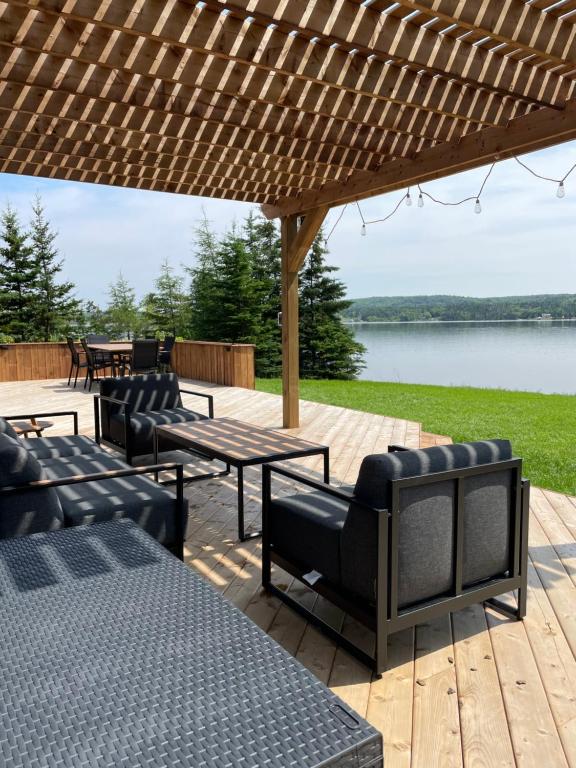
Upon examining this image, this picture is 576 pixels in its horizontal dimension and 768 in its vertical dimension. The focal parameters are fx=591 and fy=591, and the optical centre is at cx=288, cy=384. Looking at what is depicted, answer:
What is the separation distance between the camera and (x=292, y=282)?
7215 millimetres

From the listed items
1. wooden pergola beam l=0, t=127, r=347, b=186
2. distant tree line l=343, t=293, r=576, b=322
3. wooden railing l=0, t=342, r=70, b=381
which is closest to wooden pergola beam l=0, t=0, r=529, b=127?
wooden pergola beam l=0, t=127, r=347, b=186

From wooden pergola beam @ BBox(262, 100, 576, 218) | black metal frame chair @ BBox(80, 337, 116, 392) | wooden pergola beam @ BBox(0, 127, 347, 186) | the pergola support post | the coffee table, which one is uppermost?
wooden pergola beam @ BBox(0, 127, 347, 186)

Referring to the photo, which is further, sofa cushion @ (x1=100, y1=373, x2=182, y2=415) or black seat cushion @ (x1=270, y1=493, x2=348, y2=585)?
sofa cushion @ (x1=100, y1=373, x2=182, y2=415)

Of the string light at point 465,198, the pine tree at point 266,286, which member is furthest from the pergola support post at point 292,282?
the pine tree at point 266,286

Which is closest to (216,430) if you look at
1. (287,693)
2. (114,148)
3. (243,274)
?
(114,148)

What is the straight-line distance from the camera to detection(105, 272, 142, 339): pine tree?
24.8 meters

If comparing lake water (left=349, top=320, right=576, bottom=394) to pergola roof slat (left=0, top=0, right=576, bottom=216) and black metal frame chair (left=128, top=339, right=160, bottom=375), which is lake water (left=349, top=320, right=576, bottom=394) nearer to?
black metal frame chair (left=128, top=339, right=160, bottom=375)

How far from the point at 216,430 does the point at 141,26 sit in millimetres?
2775

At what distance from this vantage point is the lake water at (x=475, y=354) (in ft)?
67.9

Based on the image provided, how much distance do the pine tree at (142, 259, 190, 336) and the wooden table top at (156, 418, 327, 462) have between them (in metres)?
20.6

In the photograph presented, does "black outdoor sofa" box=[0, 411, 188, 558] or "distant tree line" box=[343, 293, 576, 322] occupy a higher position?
"distant tree line" box=[343, 293, 576, 322]

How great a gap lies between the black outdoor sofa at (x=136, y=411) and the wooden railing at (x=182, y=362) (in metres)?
5.48

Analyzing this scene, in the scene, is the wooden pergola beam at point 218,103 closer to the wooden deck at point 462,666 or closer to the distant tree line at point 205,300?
the wooden deck at point 462,666

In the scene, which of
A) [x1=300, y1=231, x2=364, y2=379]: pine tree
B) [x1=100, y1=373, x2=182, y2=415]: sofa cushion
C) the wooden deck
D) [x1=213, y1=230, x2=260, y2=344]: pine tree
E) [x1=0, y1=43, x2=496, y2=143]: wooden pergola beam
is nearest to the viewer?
the wooden deck
